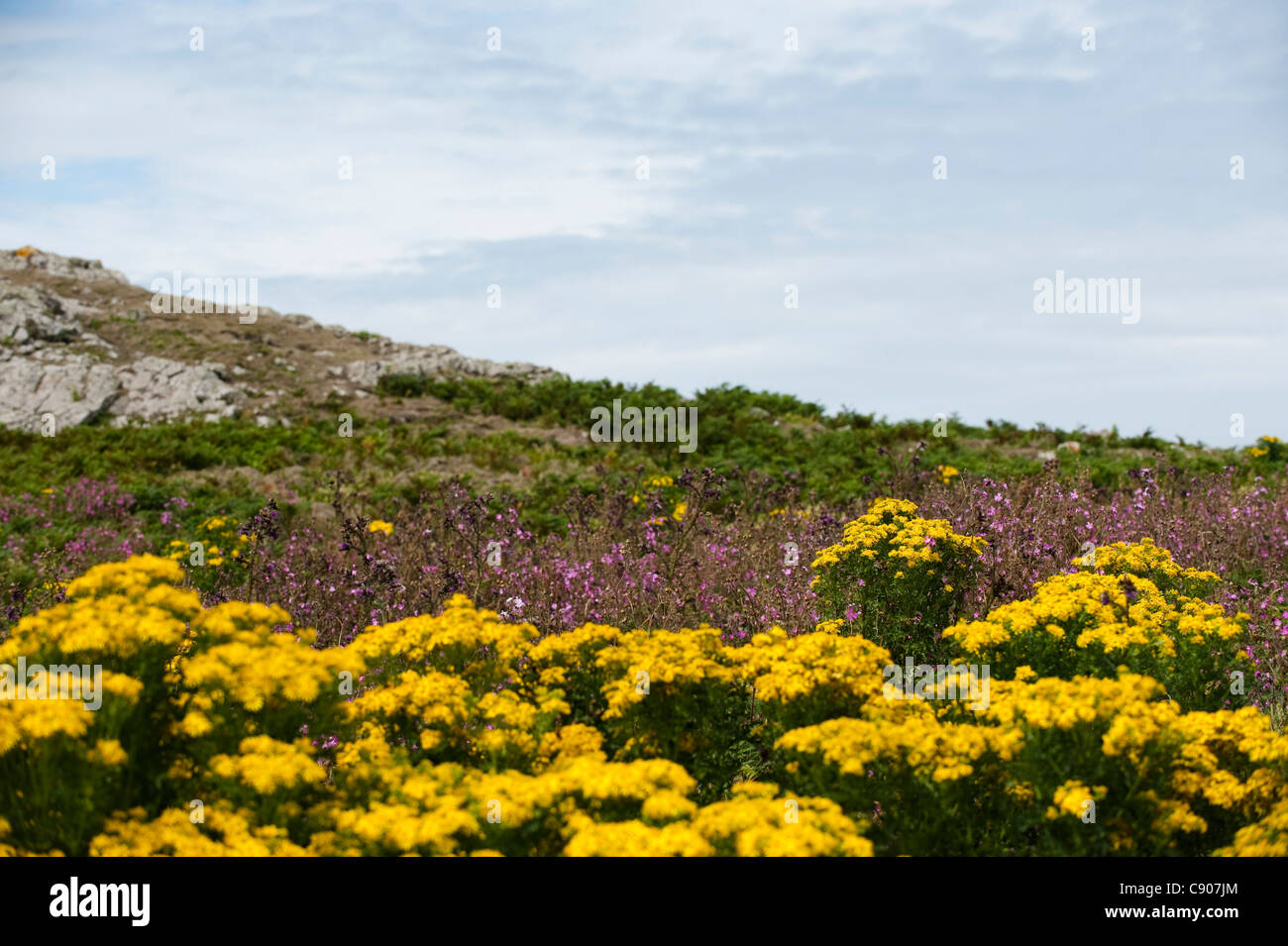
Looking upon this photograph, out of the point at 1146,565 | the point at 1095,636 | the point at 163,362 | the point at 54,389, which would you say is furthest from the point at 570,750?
the point at 163,362

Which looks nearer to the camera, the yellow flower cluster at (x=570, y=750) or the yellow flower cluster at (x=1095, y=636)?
the yellow flower cluster at (x=570, y=750)

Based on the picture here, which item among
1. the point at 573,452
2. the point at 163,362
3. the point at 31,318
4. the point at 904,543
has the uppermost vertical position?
the point at 31,318

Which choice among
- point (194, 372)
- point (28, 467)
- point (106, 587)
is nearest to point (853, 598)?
point (106, 587)

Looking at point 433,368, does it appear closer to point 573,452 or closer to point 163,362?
point 163,362

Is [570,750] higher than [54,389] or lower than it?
lower

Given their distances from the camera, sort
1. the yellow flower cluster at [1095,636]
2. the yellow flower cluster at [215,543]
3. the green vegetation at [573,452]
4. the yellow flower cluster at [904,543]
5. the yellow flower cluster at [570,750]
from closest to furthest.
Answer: the yellow flower cluster at [570,750] → the yellow flower cluster at [1095,636] → the yellow flower cluster at [904,543] → the yellow flower cluster at [215,543] → the green vegetation at [573,452]

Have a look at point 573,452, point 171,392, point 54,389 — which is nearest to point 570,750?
point 573,452

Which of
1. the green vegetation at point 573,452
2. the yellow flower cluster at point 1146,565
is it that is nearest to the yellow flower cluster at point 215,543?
the green vegetation at point 573,452

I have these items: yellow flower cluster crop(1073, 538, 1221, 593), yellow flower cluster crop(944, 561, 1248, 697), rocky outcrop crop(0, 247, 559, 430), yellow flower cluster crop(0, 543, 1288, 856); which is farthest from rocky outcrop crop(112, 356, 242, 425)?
yellow flower cluster crop(944, 561, 1248, 697)

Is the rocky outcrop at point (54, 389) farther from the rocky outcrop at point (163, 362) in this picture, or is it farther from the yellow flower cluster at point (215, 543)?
the yellow flower cluster at point (215, 543)

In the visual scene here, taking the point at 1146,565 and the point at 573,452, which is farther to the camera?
the point at 573,452

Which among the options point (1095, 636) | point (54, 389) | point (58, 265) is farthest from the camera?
point (58, 265)

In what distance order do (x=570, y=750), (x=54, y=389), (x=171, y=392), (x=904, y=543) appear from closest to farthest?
(x=570, y=750)
(x=904, y=543)
(x=54, y=389)
(x=171, y=392)

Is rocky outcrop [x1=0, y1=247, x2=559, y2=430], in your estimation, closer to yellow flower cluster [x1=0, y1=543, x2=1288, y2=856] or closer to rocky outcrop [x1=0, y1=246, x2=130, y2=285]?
rocky outcrop [x1=0, y1=246, x2=130, y2=285]
